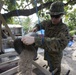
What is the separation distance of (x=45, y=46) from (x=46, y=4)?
3.42 metres

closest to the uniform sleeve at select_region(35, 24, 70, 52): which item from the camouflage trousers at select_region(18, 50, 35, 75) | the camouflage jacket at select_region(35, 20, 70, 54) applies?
the camouflage jacket at select_region(35, 20, 70, 54)

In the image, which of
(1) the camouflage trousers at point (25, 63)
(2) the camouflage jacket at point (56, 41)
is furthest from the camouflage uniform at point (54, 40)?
(1) the camouflage trousers at point (25, 63)

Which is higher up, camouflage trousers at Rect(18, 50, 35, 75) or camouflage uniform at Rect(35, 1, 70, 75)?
camouflage uniform at Rect(35, 1, 70, 75)

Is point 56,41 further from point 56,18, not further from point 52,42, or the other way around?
point 56,18

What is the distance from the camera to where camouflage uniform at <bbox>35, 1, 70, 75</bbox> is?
136 centimetres

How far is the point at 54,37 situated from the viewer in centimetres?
156

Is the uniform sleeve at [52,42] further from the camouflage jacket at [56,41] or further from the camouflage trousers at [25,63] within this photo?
the camouflage trousers at [25,63]

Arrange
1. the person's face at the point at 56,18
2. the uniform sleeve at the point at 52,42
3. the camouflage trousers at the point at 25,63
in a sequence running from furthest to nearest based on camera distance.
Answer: the person's face at the point at 56,18 < the camouflage trousers at the point at 25,63 < the uniform sleeve at the point at 52,42

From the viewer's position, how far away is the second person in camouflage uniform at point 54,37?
4.36 feet

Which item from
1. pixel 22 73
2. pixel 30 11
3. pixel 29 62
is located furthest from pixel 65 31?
pixel 30 11

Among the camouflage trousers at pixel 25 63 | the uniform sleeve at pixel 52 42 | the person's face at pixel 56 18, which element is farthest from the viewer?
the person's face at pixel 56 18

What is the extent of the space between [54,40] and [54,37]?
0.63ft

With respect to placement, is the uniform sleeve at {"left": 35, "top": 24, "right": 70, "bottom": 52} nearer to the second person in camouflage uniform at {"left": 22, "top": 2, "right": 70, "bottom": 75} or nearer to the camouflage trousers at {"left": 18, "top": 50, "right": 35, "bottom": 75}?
the second person in camouflage uniform at {"left": 22, "top": 2, "right": 70, "bottom": 75}

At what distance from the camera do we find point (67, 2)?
508 cm
